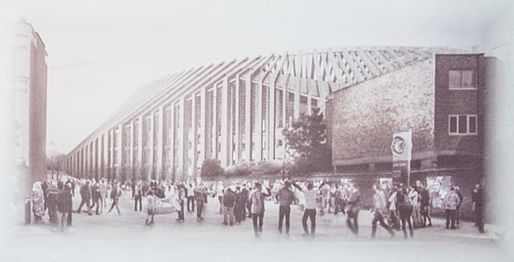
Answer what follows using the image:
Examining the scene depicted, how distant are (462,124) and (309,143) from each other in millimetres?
845

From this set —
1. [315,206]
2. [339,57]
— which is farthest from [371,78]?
[315,206]

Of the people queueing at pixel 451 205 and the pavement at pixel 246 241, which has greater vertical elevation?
the people queueing at pixel 451 205

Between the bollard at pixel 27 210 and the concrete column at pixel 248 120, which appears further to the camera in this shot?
the concrete column at pixel 248 120

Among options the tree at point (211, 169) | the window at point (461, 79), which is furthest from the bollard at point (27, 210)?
the window at point (461, 79)

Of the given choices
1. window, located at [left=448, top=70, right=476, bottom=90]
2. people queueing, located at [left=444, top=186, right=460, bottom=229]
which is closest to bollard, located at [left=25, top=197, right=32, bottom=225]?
people queueing, located at [left=444, top=186, right=460, bottom=229]

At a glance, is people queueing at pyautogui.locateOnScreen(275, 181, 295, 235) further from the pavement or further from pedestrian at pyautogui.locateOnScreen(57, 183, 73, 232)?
pedestrian at pyautogui.locateOnScreen(57, 183, 73, 232)

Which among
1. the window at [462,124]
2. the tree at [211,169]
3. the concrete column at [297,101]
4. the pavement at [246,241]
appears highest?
the concrete column at [297,101]

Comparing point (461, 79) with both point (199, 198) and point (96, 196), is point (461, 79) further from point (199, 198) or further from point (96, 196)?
point (96, 196)

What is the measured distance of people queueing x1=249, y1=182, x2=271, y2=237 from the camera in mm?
4289

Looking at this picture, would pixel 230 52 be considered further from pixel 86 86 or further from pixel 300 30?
pixel 86 86

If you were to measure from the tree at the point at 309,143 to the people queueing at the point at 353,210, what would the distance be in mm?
197

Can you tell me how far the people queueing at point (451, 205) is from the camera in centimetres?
427

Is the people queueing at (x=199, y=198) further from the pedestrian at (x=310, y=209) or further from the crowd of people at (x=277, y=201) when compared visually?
the pedestrian at (x=310, y=209)

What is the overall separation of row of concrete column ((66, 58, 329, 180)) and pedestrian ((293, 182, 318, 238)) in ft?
0.85
